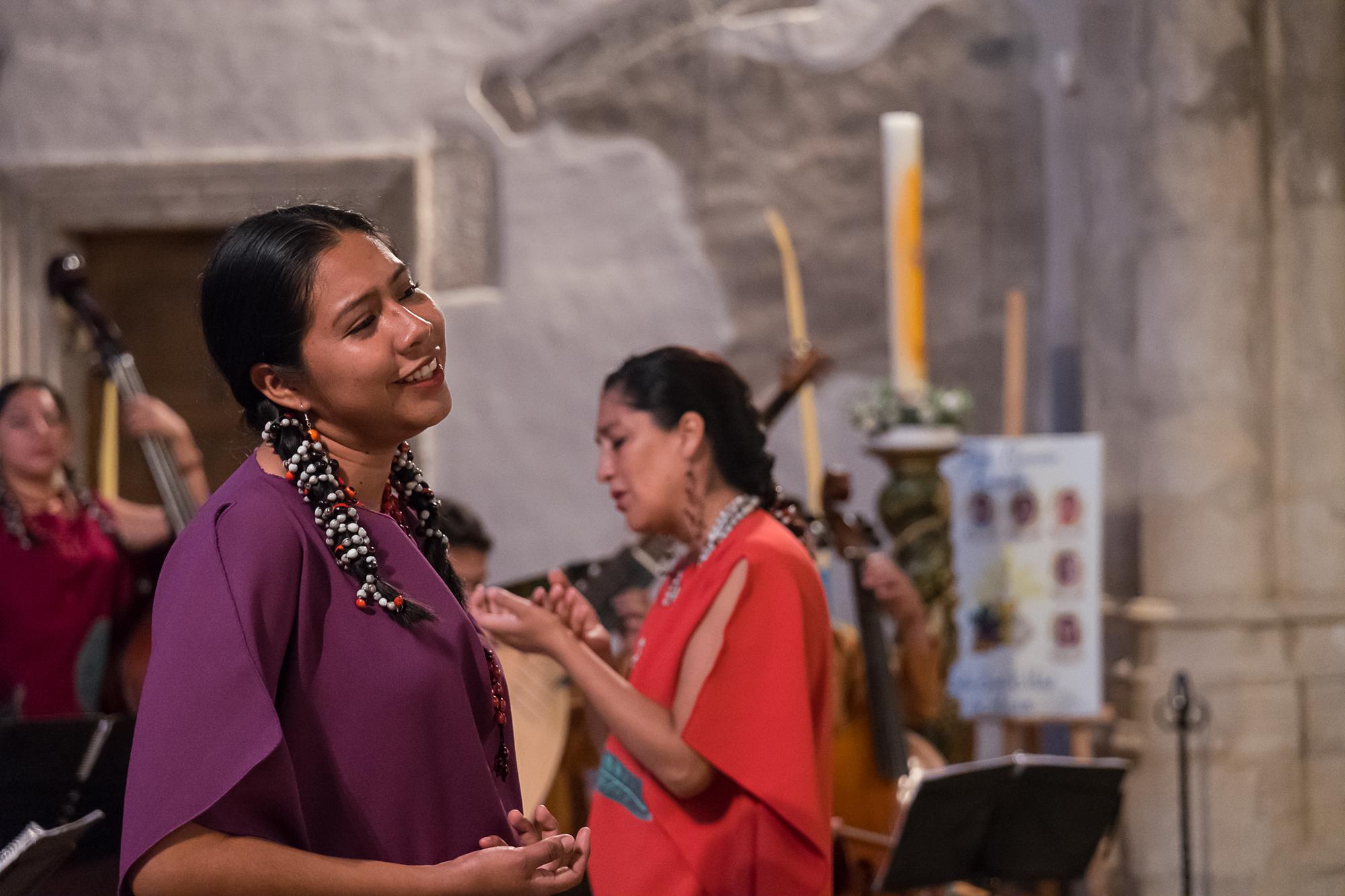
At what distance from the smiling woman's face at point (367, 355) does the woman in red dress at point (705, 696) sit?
69 cm

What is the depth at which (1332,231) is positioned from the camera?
14.2 ft

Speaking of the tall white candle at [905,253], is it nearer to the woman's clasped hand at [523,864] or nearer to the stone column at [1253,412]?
the stone column at [1253,412]

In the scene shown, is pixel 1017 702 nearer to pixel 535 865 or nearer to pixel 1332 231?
pixel 1332 231

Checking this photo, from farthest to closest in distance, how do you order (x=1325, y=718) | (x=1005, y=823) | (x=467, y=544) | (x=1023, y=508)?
1. (x=1023, y=508)
2. (x=1325, y=718)
3. (x=467, y=544)
4. (x=1005, y=823)

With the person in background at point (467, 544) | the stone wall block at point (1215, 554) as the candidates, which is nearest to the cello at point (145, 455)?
the person in background at point (467, 544)

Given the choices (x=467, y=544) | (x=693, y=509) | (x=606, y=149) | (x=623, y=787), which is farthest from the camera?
(x=606, y=149)

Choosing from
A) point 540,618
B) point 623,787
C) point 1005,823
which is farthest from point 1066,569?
point 540,618

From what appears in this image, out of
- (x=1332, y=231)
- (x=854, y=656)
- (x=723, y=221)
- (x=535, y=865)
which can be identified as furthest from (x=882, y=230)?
(x=535, y=865)

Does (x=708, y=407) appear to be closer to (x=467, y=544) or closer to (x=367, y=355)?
(x=367, y=355)

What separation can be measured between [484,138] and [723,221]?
91cm

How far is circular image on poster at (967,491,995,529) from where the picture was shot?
4438 millimetres

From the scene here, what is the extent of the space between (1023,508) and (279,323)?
11.4 ft

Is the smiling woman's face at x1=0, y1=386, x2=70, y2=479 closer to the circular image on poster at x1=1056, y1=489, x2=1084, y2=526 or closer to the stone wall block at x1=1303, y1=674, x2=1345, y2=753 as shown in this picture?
the circular image on poster at x1=1056, y1=489, x2=1084, y2=526

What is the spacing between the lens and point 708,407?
2225 millimetres
